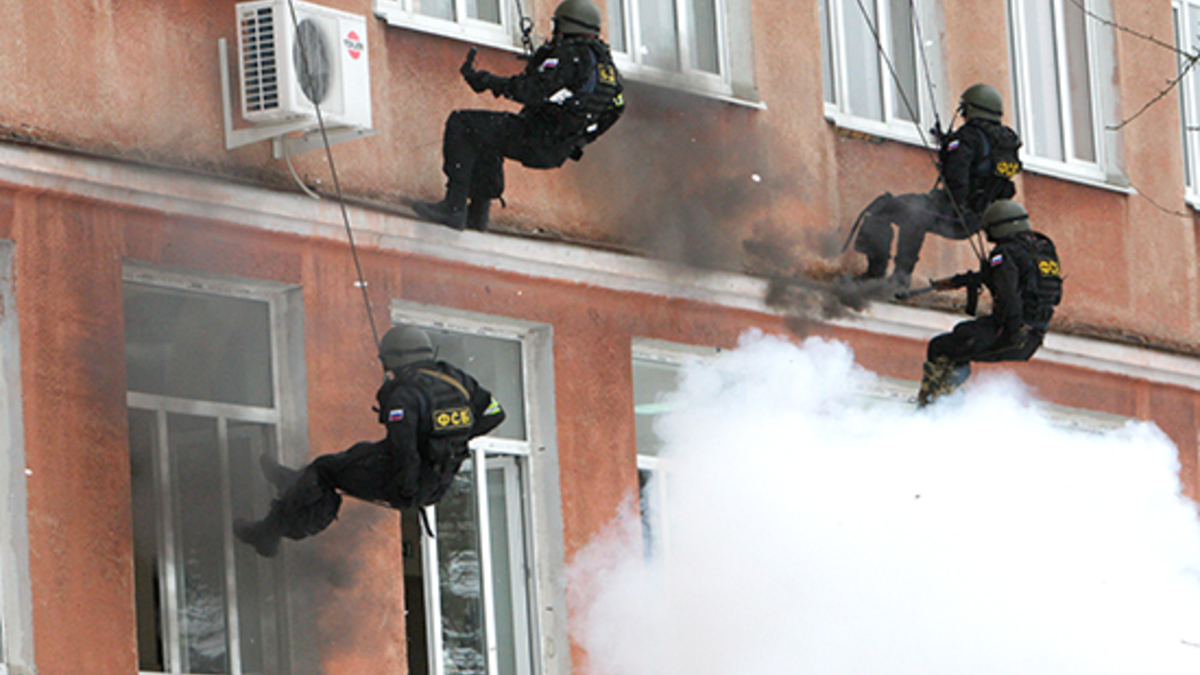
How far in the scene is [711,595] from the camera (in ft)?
44.7

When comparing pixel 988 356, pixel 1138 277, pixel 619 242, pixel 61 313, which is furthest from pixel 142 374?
pixel 1138 277

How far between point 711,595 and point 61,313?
4513 mm

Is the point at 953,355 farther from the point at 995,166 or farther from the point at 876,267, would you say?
the point at 995,166

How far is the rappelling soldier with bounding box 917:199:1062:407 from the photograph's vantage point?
13.3 metres

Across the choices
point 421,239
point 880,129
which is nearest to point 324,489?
point 421,239

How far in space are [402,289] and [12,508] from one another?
8.83 feet

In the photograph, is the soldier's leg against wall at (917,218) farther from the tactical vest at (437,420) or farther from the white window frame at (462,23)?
the tactical vest at (437,420)

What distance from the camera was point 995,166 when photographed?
14.1m

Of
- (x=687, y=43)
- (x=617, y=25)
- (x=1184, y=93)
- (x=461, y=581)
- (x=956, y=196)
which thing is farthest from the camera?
(x=1184, y=93)

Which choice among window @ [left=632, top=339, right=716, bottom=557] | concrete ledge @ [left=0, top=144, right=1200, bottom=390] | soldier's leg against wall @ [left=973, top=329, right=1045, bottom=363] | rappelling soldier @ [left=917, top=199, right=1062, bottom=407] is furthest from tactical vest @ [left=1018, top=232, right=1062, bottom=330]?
window @ [left=632, top=339, right=716, bottom=557]

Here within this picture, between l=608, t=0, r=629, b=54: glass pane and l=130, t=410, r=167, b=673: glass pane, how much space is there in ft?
14.3

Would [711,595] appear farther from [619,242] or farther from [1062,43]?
[1062,43]

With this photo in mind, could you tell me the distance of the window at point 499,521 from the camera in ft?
42.0

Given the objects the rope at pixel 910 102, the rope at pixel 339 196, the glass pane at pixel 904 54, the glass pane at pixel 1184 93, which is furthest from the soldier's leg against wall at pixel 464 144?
the glass pane at pixel 1184 93
